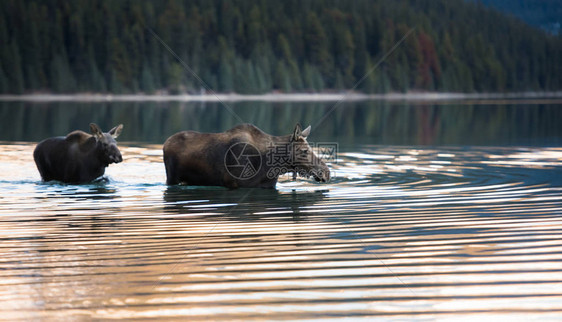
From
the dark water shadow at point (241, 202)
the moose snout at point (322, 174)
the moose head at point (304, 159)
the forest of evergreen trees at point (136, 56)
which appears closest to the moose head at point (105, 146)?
the dark water shadow at point (241, 202)

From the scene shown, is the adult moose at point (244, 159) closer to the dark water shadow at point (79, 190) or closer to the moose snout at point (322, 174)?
the moose snout at point (322, 174)

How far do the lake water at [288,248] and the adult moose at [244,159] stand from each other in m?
0.49

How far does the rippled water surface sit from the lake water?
3cm

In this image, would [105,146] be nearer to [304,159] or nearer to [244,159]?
[244,159]

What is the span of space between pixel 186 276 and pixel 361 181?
12.0 metres

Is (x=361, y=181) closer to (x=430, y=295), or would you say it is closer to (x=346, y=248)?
(x=346, y=248)

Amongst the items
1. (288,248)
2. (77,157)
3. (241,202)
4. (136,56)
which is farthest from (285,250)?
(136,56)

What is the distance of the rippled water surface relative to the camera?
946cm

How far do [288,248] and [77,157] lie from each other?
1057 cm

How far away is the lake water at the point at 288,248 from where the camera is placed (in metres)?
9.45

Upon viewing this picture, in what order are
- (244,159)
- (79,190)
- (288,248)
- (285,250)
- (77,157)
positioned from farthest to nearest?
(77,157) → (244,159) → (79,190) → (288,248) → (285,250)

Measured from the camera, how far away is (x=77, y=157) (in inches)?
853

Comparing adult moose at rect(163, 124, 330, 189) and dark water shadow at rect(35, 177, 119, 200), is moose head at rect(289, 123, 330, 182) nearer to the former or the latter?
adult moose at rect(163, 124, 330, 189)

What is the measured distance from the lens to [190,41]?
18950cm
